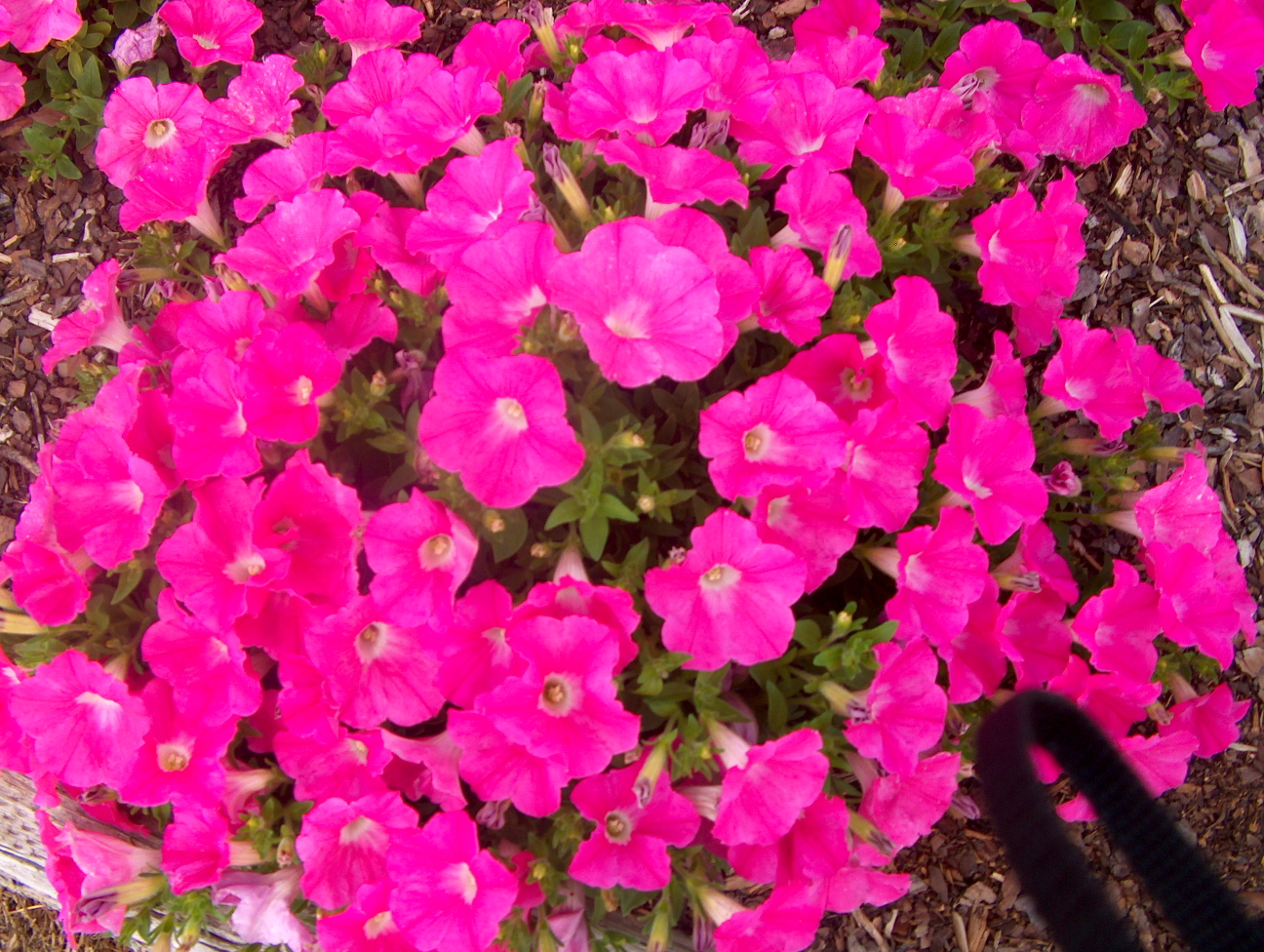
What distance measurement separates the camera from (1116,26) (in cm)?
242

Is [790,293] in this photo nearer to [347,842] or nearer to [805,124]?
[805,124]

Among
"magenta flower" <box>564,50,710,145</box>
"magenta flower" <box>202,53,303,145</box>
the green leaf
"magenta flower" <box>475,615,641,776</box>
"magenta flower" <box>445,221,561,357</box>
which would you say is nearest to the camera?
"magenta flower" <box>475,615,641,776</box>

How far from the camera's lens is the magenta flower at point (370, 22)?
208 centimetres

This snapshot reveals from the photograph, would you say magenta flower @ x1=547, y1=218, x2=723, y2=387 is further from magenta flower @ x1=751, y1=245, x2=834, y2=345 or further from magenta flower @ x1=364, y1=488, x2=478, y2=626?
magenta flower @ x1=364, y1=488, x2=478, y2=626

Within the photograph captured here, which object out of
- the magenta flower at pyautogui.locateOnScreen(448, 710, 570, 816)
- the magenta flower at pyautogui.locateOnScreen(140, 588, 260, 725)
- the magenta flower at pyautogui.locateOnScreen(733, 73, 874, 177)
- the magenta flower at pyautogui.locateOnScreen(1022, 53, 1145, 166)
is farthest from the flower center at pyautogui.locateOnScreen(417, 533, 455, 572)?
the magenta flower at pyautogui.locateOnScreen(1022, 53, 1145, 166)

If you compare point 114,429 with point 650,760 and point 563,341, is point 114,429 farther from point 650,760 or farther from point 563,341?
point 650,760

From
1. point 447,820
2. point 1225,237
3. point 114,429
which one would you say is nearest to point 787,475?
point 447,820

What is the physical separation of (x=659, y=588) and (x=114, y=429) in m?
1.00

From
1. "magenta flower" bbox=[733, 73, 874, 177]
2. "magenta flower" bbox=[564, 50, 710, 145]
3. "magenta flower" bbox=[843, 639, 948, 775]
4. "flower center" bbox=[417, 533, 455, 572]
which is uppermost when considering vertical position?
"magenta flower" bbox=[564, 50, 710, 145]

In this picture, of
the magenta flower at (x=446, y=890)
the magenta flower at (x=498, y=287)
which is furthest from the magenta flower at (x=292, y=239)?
the magenta flower at (x=446, y=890)

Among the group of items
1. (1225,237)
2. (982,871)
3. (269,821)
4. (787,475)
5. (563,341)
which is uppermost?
(563,341)

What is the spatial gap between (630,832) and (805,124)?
1.39m

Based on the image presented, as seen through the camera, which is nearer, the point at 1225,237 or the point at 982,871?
the point at 982,871

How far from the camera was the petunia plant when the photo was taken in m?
1.48
